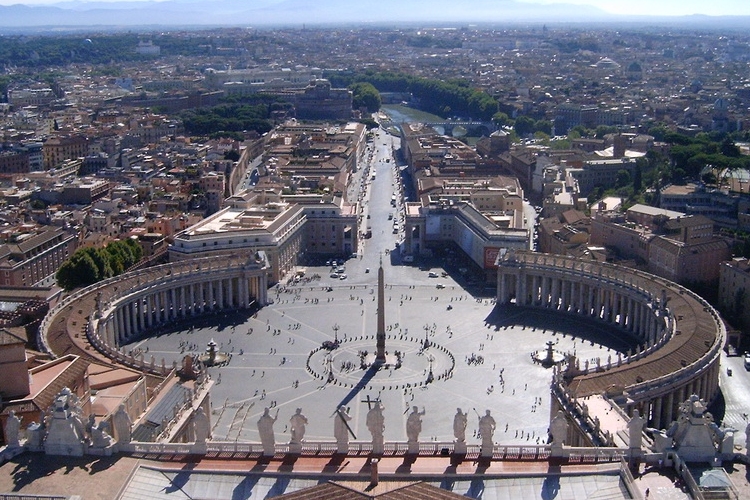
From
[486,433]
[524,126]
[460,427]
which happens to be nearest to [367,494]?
[460,427]

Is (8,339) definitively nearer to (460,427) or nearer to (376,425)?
(376,425)

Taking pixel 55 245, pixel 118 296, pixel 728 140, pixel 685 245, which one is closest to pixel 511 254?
pixel 685 245

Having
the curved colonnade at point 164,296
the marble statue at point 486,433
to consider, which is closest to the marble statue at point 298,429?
the marble statue at point 486,433

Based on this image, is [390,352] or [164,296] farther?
[164,296]

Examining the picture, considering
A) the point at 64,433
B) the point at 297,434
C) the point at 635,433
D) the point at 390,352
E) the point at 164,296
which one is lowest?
the point at 390,352

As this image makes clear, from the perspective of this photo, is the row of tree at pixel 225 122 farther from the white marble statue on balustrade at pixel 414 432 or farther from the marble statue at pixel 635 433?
the marble statue at pixel 635 433

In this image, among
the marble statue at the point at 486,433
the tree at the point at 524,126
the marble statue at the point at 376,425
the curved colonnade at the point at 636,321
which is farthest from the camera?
the tree at the point at 524,126
